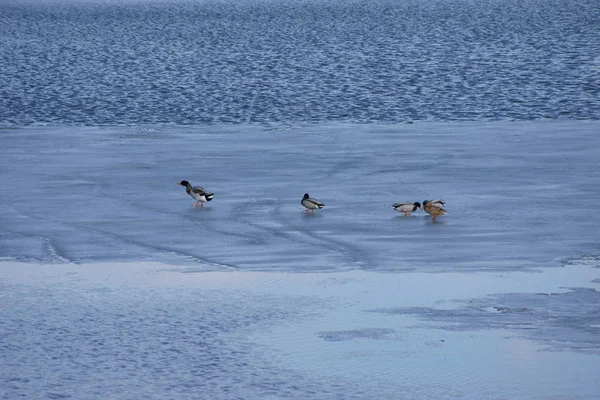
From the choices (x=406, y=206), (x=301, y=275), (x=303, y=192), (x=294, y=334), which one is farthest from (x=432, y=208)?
(x=294, y=334)

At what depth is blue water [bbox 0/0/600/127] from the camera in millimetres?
33688

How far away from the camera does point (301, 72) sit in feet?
159

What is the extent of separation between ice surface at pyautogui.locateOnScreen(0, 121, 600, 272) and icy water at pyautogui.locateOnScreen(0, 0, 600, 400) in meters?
0.07

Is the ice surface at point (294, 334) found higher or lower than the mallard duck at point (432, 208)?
lower

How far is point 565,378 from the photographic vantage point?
11055 mm

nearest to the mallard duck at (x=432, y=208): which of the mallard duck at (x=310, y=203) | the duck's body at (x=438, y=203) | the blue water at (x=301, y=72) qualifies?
the duck's body at (x=438, y=203)

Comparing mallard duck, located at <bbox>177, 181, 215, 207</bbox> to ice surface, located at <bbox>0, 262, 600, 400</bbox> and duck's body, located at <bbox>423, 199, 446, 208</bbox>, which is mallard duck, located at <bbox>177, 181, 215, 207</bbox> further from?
ice surface, located at <bbox>0, 262, 600, 400</bbox>

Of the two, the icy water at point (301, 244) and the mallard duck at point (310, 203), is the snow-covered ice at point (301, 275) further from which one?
the mallard duck at point (310, 203)

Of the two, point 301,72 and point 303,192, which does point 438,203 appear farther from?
point 301,72

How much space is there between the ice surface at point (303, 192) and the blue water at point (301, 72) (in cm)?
425

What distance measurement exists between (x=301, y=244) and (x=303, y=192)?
12.8ft

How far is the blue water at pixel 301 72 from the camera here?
3369 centimetres

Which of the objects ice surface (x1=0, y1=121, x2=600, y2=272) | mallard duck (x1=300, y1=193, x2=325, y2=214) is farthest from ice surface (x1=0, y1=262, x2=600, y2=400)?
mallard duck (x1=300, y1=193, x2=325, y2=214)

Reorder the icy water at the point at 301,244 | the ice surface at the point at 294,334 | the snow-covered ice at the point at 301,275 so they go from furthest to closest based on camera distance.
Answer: the icy water at the point at 301,244
the snow-covered ice at the point at 301,275
the ice surface at the point at 294,334
